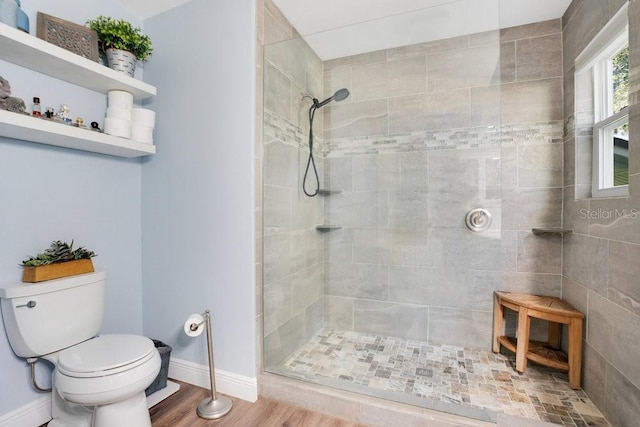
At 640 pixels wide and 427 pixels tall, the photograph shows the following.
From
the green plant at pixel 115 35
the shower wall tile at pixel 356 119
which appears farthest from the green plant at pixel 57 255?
the shower wall tile at pixel 356 119

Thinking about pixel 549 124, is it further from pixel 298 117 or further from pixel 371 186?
pixel 298 117

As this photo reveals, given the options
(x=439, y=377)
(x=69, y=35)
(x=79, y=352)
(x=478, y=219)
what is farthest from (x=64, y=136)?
(x=439, y=377)

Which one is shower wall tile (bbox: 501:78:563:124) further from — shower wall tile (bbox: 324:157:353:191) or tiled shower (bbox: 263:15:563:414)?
shower wall tile (bbox: 324:157:353:191)

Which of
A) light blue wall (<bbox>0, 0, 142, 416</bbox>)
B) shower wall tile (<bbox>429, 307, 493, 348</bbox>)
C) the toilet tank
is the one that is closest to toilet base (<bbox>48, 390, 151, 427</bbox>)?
light blue wall (<bbox>0, 0, 142, 416</bbox>)

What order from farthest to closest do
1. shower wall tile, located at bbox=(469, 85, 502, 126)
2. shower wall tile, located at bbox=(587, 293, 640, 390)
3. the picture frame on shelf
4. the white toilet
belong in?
shower wall tile, located at bbox=(469, 85, 502, 126) → the picture frame on shelf → shower wall tile, located at bbox=(587, 293, 640, 390) → the white toilet

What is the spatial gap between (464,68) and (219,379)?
2250 mm

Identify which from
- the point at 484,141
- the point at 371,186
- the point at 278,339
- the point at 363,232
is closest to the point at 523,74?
the point at 484,141

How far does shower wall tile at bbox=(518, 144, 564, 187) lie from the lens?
Result: 206cm

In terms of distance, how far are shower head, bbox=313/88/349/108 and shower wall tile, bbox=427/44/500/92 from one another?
0.50 m

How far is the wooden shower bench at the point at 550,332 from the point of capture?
174 cm

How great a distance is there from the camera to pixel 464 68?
168 centimetres

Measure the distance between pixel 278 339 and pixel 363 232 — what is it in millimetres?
855

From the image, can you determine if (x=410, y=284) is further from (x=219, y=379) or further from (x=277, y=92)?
(x=277, y=92)

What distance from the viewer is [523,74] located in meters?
2.10
